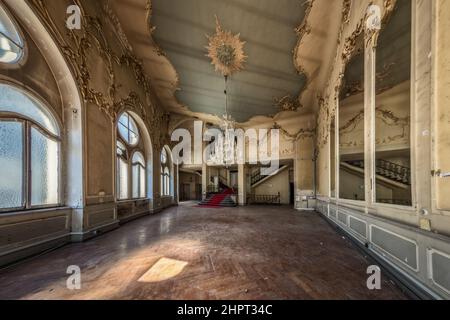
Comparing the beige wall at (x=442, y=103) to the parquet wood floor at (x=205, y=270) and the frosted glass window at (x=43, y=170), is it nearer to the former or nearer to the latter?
the parquet wood floor at (x=205, y=270)

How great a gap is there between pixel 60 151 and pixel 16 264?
2255mm

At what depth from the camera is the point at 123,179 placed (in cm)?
686

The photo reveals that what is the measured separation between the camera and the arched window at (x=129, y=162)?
6.65 meters

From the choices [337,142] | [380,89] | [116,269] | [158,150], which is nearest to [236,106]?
[158,150]

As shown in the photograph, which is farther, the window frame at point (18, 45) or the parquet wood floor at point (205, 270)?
the window frame at point (18, 45)

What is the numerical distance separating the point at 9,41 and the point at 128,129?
13.4 ft

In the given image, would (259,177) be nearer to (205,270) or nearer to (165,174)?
(165,174)

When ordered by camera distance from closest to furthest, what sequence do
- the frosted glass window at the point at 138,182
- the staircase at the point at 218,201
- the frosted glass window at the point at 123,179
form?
the frosted glass window at the point at 123,179
the frosted glass window at the point at 138,182
the staircase at the point at 218,201

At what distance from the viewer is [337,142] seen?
5.38 metres

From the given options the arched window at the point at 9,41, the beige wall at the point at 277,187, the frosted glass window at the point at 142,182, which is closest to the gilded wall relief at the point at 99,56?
the arched window at the point at 9,41

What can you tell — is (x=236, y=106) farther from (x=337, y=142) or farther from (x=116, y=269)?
(x=116, y=269)

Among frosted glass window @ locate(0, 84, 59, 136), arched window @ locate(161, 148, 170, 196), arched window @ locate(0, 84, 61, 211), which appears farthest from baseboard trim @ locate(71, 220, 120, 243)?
arched window @ locate(161, 148, 170, 196)

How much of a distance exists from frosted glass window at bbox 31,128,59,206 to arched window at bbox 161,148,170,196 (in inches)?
264

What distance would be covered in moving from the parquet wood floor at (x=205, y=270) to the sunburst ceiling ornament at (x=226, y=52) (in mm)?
5559
